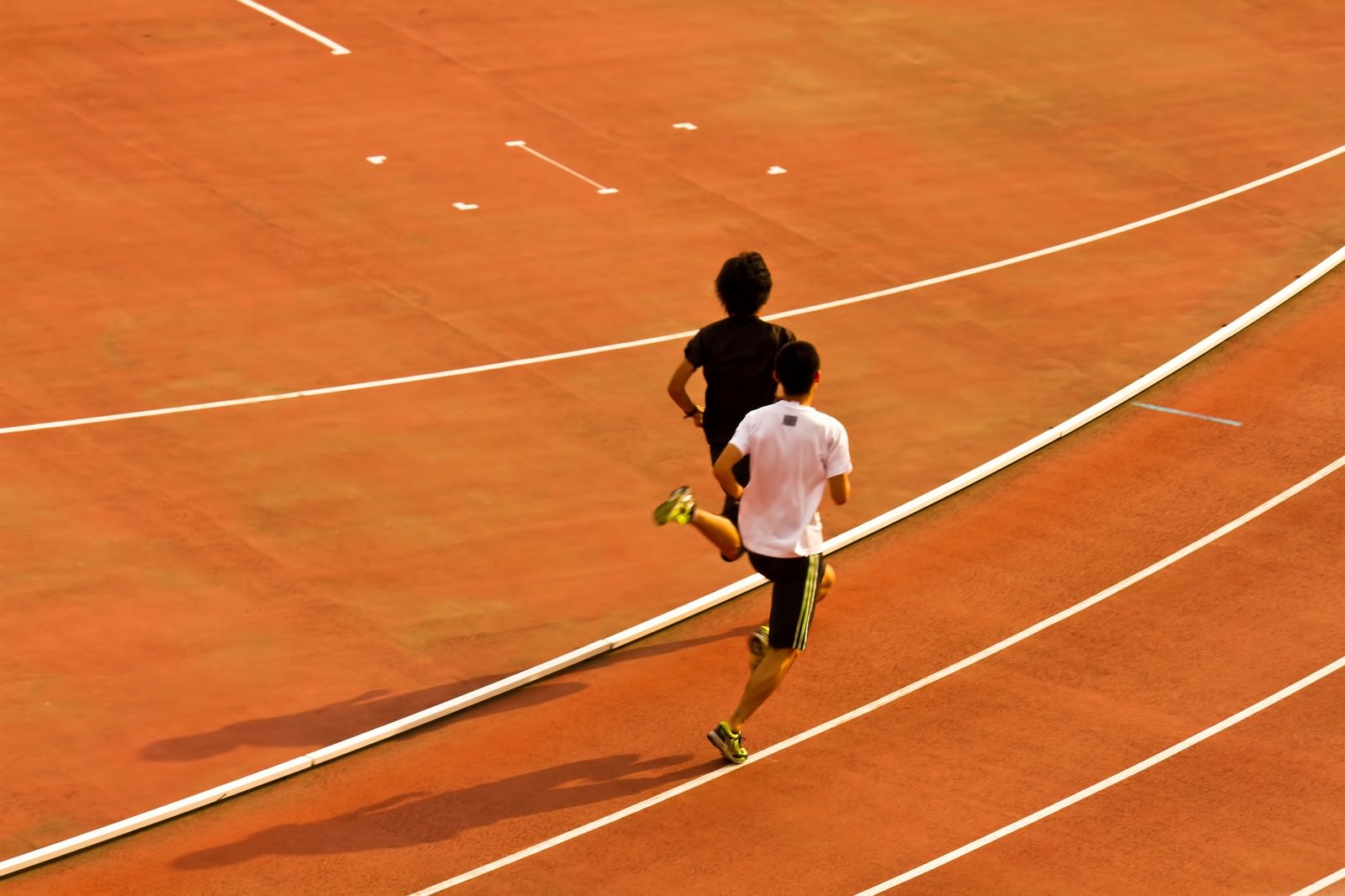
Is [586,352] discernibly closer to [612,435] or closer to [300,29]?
[612,435]

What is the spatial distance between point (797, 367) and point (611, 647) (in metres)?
2.72

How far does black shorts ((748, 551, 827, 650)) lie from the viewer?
35.2 ft

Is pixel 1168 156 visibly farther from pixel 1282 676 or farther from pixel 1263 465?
pixel 1282 676

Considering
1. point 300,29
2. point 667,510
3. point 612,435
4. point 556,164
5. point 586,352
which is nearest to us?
point 667,510

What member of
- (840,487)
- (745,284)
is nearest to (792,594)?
(840,487)

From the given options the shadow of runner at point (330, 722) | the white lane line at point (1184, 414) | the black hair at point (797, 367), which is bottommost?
the shadow of runner at point (330, 722)

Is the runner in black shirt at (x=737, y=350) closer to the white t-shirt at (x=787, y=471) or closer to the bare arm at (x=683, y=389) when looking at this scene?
the bare arm at (x=683, y=389)

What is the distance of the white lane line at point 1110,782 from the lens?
33.6 feet

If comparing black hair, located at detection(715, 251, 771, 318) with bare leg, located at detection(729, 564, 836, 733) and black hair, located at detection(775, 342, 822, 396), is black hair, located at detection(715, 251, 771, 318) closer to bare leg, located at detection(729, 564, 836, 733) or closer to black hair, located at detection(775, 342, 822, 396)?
black hair, located at detection(775, 342, 822, 396)

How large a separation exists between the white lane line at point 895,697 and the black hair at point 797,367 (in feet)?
7.01

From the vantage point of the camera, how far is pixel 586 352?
16.6 meters

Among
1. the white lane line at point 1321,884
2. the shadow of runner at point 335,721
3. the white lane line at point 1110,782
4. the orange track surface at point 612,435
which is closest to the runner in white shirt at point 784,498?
the orange track surface at point 612,435

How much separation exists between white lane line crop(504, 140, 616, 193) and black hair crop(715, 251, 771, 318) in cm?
864

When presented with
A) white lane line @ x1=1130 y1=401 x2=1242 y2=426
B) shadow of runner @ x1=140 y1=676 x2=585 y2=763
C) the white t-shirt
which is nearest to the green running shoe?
the white t-shirt
